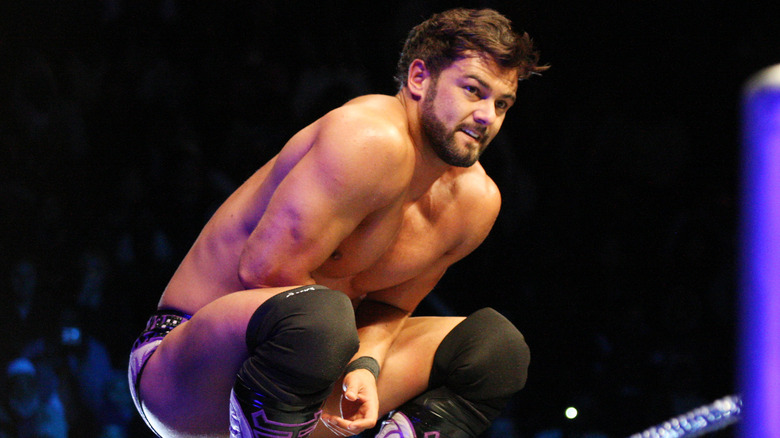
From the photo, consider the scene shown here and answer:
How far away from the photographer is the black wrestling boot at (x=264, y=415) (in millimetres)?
937

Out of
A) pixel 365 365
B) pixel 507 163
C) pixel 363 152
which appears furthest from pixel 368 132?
pixel 507 163

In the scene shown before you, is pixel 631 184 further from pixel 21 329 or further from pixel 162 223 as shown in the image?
pixel 21 329

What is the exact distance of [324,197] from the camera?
3.35ft

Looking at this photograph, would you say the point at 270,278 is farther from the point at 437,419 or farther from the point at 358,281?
the point at 437,419

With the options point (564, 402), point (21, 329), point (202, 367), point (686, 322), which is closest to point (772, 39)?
point (686, 322)

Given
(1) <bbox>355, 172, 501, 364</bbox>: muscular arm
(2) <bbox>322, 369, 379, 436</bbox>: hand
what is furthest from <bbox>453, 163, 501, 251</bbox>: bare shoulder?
(2) <bbox>322, 369, 379, 436</bbox>: hand

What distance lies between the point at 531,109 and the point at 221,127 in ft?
2.52

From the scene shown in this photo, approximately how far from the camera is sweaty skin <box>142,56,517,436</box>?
1.03 meters

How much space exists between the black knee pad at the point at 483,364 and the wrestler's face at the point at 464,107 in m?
0.28

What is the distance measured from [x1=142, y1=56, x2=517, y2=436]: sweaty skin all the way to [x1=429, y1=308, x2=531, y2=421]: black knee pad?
5cm

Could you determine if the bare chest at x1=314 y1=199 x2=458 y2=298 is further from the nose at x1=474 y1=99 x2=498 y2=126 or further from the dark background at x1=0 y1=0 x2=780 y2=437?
the dark background at x1=0 y1=0 x2=780 y2=437

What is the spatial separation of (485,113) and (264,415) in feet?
1.87

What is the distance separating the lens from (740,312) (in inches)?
12.8

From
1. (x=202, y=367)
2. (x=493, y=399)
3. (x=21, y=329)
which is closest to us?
(x=202, y=367)
